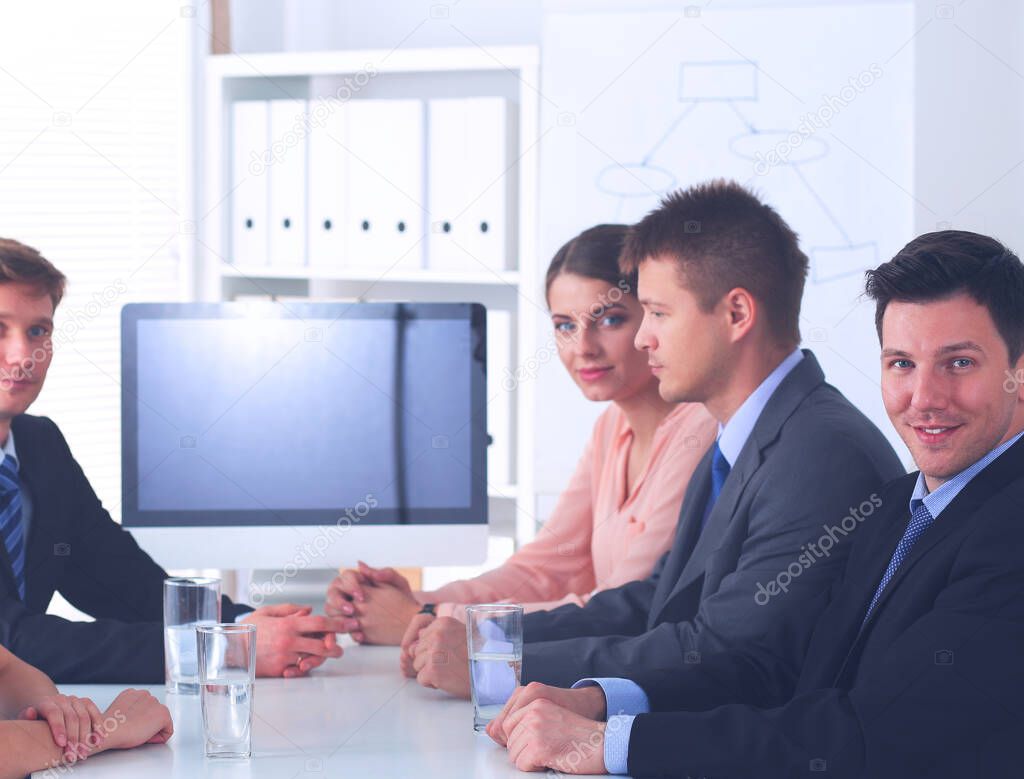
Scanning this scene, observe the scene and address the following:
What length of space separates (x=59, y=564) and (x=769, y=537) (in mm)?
1211

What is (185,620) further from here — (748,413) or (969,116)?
(969,116)

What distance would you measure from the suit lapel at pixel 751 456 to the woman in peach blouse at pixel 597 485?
1.01 feet

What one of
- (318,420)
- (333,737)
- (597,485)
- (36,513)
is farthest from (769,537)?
(36,513)

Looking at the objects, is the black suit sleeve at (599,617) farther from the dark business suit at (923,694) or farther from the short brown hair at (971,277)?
the short brown hair at (971,277)

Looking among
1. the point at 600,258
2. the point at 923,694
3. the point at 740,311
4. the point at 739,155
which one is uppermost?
the point at 739,155

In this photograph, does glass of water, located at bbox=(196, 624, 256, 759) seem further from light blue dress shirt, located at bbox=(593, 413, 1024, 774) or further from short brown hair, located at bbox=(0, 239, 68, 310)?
short brown hair, located at bbox=(0, 239, 68, 310)

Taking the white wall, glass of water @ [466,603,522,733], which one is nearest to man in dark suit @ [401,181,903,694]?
glass of water @ [466,603,522,733]

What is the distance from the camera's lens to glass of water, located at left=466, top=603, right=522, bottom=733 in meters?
1.48

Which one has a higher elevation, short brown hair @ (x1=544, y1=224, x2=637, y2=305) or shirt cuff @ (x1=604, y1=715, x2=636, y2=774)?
short brown hair @ (x1=544, y1=224, x2=637, y2=305)

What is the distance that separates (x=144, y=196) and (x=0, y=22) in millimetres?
638

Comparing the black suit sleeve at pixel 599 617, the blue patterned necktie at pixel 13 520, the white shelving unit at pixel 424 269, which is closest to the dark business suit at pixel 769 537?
the black suit sleeve at pixel 599 617

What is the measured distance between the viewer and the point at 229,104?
3396mm

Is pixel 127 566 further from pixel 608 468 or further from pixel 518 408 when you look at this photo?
pixel 518 408

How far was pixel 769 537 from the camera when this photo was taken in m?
1.60
